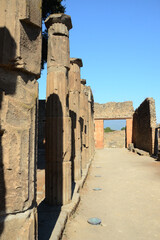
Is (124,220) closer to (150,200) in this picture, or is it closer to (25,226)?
(150,200)

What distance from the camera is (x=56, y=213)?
3.81 m

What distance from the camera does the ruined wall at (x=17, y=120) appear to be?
1890 mm

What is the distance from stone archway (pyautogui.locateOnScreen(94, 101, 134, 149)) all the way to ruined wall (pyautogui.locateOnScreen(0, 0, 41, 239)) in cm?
2467

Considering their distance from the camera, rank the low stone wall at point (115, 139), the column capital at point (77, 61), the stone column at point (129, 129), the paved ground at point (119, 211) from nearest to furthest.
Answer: the paved ground at point (119, 211) → the column capital at point (77, 61) → the stone column at point (129, 129) → the low stone wall at point (115, 139)

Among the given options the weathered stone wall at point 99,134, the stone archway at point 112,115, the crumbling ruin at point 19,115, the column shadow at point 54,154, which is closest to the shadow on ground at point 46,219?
the column shadow at point 54,154

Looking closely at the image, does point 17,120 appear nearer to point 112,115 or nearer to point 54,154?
point 54,154

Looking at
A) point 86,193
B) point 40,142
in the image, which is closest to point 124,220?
point 86,193

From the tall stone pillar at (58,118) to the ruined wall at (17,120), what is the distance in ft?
7.11

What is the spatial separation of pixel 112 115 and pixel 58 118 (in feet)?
75.5

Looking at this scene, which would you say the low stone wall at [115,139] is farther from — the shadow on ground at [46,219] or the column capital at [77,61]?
the shadow on ground at [46,219]

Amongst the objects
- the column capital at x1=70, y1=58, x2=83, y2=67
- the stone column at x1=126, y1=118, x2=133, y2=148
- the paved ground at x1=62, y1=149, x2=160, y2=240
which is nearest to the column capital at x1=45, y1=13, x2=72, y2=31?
the column capital at x1=70, y1=58, x2=83, y2=67

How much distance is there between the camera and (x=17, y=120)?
1.98 meters

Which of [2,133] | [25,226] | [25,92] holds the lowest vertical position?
[25,226]

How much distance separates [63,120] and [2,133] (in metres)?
2.53
